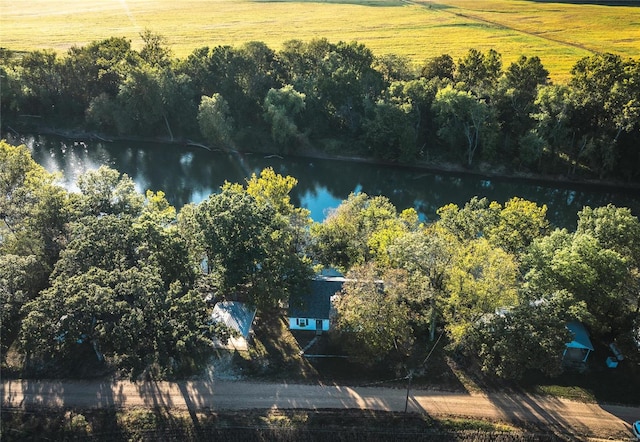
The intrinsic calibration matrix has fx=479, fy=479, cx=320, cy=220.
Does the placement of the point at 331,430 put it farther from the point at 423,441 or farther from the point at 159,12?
the point at 159,12

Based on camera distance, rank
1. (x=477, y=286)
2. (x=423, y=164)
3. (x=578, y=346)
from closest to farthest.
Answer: (x=477, y=286) < (x=578, y=346) < (x=423, y=164)

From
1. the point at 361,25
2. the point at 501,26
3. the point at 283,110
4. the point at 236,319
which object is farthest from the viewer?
the point at 361,25

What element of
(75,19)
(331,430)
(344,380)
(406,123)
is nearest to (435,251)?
(344,380)

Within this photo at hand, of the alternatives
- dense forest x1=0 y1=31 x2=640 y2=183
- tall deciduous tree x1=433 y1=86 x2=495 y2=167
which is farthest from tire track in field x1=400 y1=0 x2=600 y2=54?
tall deciduous tree x1=433 y1=86 x2=495 y2=167

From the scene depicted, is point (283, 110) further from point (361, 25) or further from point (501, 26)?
point (501, 26)

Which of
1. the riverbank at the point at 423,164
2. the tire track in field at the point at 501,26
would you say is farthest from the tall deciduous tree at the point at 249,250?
the tire track in field at the point at 501,26

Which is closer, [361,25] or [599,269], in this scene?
[599,269]

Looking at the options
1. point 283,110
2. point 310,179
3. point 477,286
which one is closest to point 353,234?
point 477,286
